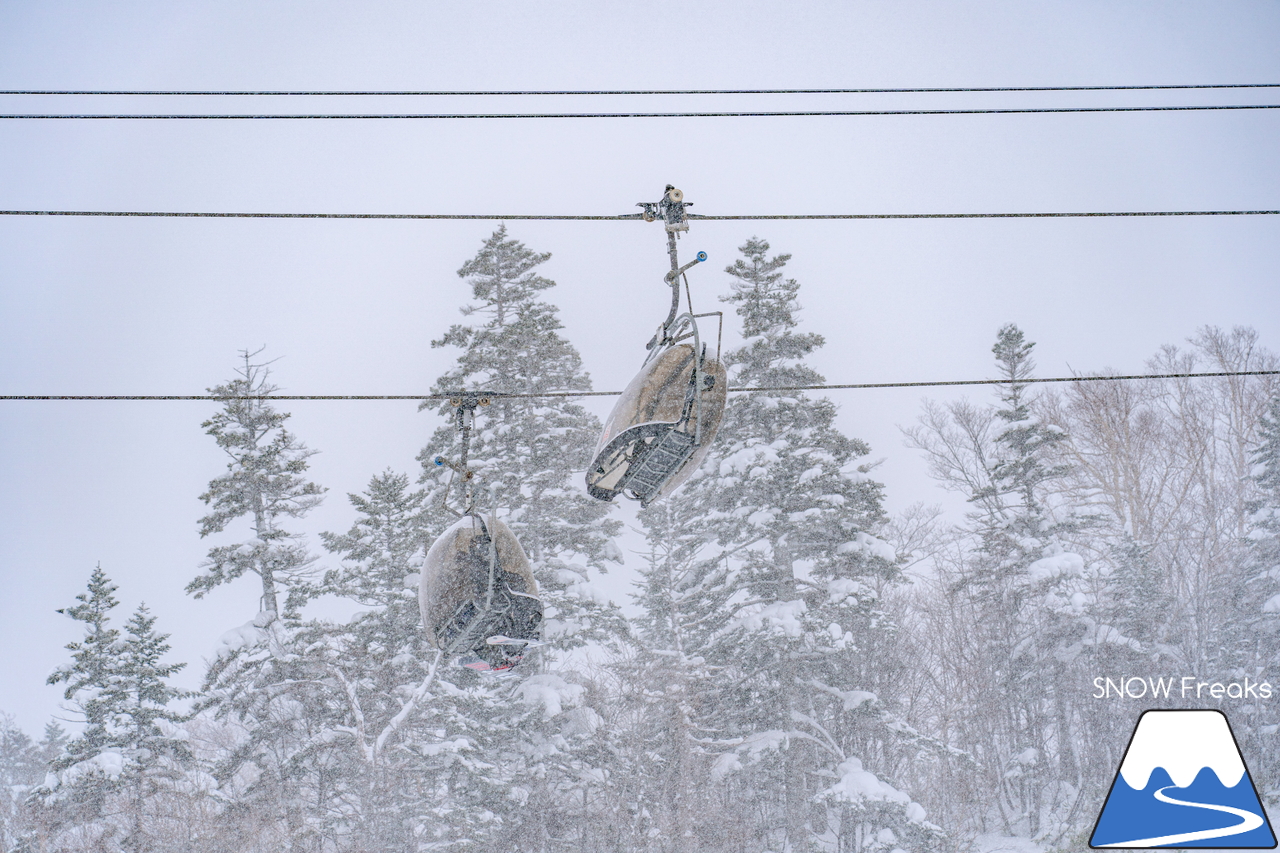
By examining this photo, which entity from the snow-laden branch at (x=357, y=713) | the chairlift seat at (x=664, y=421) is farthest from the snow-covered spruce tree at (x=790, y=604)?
the chairlift seat at (x=664, y=421)

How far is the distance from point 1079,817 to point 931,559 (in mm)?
4561

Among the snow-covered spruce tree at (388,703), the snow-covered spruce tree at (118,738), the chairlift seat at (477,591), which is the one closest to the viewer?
the chairlift seat at (477,591)

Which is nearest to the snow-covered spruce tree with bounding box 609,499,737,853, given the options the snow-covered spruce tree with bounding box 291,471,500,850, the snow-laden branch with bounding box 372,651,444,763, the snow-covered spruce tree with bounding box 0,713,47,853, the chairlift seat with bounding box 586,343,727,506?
the snow-covered spruce tree with bounding box 291,471,500,850

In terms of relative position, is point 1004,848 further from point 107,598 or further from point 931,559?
point 107,598

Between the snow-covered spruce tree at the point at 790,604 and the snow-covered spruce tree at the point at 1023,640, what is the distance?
168cm

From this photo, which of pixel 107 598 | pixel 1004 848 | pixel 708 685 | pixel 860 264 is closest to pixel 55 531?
pixel 107 598

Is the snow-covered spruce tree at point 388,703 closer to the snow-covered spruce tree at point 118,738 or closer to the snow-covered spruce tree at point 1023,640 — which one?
the snow-covered spruce tree at point 118,738

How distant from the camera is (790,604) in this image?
10859 mm

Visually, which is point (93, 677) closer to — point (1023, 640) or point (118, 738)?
point (118, 738)

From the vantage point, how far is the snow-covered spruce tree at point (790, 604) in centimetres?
1100

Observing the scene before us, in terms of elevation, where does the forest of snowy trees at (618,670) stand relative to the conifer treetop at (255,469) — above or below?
below

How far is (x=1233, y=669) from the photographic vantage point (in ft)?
43.4

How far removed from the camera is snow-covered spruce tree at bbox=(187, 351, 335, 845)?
10875mm

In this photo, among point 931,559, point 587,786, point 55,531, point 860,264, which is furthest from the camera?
point 860,264
